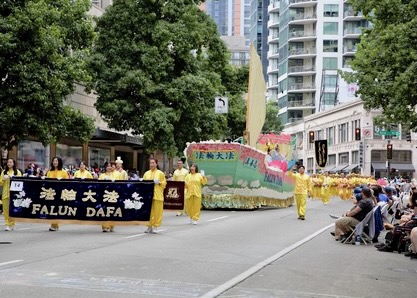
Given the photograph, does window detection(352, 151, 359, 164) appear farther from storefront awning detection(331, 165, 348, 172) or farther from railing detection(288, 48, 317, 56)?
railing detection(288, 48, 317, 56)

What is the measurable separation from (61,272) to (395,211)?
14044 millimetres

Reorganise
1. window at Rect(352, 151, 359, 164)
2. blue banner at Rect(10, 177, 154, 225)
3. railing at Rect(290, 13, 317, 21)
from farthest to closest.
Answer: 1. railing at Rect(290, 13, 317, 21)
2. window at Rect(352, 151, 359, 164)
3. blue banner at Rect(10, 177, 154, 225)

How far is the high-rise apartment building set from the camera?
9656 cm

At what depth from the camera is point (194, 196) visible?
68.2 feet

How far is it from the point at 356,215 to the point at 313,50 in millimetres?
85114

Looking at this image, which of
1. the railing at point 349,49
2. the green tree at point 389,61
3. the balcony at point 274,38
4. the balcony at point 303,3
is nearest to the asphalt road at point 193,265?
the green tree at point 389,61

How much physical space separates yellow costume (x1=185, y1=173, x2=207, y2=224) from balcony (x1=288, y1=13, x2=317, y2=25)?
80.8 m

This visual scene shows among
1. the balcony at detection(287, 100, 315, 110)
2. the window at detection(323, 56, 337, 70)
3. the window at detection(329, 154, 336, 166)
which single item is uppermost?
the window at detection(323, 56, 337, 70)

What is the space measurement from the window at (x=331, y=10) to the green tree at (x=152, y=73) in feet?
205

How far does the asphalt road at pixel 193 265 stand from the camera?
29.3ft

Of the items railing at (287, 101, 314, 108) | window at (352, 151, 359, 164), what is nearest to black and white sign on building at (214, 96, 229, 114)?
window at (352, 151, 359, 164)

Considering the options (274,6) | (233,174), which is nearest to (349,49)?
(274,6)

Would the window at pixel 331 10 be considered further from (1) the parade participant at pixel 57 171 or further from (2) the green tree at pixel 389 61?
(1) the parade participant at pixel 57 171

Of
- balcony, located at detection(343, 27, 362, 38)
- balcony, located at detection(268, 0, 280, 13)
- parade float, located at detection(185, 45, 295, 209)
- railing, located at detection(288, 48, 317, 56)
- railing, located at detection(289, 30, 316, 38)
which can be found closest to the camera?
parade float, located at detection(185, 45, 295, 209)
